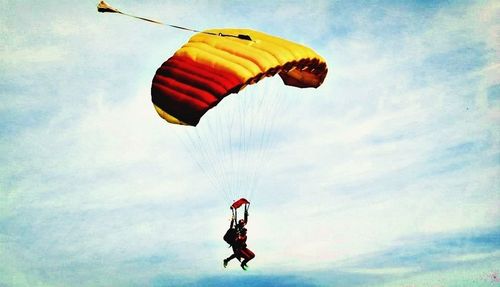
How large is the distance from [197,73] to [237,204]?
435 centimetres

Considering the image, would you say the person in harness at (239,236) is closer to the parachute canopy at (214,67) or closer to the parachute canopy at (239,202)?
the parachute canopy at (239,202)

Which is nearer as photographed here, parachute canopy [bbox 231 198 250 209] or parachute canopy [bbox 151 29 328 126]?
parachute canopy [bbox 151 29 328 126]

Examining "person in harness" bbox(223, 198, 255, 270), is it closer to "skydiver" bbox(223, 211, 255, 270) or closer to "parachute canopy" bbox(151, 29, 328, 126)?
"skydiver" bbox(223, 211, 255, 270)

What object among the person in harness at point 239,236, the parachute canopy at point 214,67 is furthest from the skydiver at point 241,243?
the parachute canopy at point 214,67

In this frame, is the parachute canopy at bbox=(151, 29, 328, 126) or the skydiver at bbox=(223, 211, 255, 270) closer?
the parachute canopy at bbox=(151, 29, 328, 126)

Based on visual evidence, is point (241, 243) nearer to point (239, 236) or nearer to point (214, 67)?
point (239, 236)

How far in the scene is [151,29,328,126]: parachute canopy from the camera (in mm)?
19781

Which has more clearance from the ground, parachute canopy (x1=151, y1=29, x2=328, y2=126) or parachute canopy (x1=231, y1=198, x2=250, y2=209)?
parachute canopy (x1=151, y1=29, x2=328, y2=126)

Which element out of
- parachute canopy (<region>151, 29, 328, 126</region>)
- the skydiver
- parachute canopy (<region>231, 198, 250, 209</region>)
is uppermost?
parachute canopy (<region>151, 29, 328, 126</region>)

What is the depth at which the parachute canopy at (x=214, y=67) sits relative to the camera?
64.9 ft

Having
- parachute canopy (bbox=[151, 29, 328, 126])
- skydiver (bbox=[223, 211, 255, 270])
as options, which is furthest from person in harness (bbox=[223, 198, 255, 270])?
parachute canopy (bbox=[151, 29, 328, 126])

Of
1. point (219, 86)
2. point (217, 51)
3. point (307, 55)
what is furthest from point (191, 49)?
point (307, 55)

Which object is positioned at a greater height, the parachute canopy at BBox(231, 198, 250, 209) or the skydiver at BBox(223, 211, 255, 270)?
the parachute canopy at BBox(231, 198, 250, 209)

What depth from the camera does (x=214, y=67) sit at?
2050 centimetres
